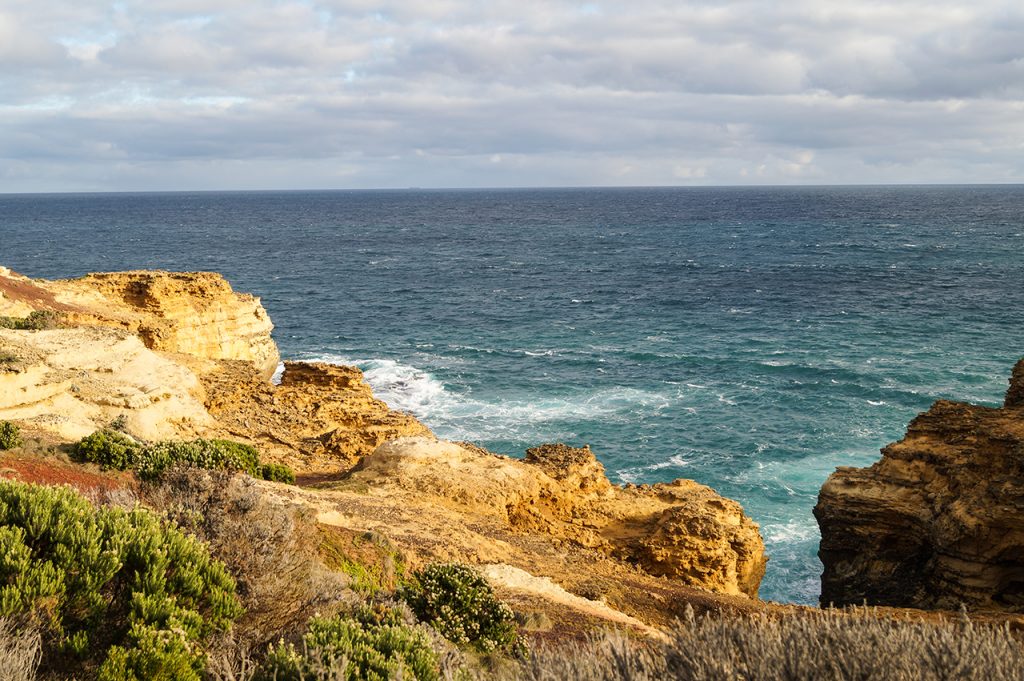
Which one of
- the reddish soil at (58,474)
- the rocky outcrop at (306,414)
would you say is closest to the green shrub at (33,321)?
the rocky outcrop at (306,414)

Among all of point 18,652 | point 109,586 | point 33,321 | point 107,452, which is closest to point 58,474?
point 107,452

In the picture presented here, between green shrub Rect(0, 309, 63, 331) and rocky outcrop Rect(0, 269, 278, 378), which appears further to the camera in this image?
rocky outcrop Rect(0, 269, 278, 378)

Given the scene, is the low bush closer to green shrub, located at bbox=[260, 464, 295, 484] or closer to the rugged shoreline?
the rugged shoreline

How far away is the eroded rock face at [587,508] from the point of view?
2411 cm

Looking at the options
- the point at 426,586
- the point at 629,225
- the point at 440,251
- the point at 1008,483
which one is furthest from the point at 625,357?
the point at 629,225

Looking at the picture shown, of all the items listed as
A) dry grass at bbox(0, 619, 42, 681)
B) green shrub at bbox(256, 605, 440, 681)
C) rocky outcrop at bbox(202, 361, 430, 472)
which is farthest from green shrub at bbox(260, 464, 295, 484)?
dry grass at bbox(0, 619, 42, 681)

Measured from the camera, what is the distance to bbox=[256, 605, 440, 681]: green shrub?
343 inches

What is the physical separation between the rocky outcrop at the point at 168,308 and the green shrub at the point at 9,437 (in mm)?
23993

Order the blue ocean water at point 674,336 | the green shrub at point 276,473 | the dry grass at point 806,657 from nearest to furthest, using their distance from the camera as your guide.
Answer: the dry grass at point 806,657 < the green shrub at point 276,473 < the blue ocean water at point 674,336

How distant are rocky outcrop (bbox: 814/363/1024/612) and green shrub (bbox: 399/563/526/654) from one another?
1523 centimetres

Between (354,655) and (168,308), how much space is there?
4421 centimetres

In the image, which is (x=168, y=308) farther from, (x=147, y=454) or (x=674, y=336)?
(x=674, y=336)

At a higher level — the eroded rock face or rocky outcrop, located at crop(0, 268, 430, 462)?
rocky outcrop, located at crop(0, 268, 430, 462)

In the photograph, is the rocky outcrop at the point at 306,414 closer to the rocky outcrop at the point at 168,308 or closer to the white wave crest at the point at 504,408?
the rocky outcrop at the point at 168,308
